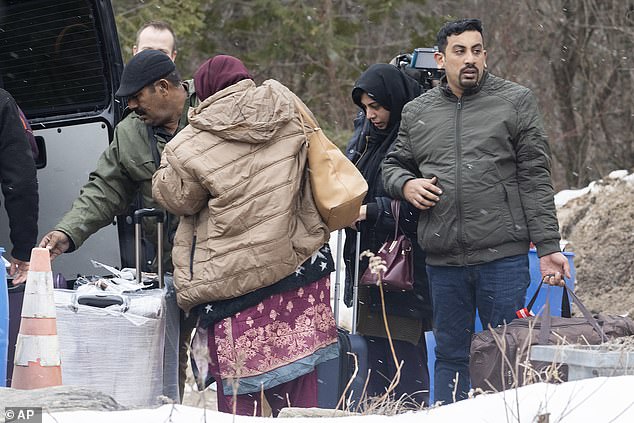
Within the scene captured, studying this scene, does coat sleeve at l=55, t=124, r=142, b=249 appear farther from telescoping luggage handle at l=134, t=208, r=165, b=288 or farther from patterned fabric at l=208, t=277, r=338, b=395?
patterned fabric at l=208, t=277, r=338, b=395

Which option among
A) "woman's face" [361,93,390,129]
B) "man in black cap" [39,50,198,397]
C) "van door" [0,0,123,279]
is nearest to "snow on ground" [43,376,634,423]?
"man in black cap" [39,50,198,397]

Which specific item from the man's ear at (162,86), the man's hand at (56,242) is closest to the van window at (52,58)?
the man's ear at (162,86)

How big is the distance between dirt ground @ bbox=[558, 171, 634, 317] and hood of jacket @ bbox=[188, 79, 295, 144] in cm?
497

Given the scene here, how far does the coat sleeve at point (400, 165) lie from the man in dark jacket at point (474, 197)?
0.01 m

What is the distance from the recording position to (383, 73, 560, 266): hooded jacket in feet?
16.4

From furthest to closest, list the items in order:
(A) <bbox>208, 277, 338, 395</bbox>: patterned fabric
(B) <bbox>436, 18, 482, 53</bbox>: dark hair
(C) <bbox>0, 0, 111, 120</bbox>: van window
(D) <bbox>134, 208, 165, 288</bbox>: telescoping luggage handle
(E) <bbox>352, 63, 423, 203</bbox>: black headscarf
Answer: (C) <bbox>0, 0, 111, 120</bbox>: van window, (E) <bbox>352, 63, 423, 203</bbox>: black headscarf, (B) <bbox>436, 18, 482, 53</bbox>: dark hair, (D) <bbox>134, 208, 165, 288</bbox>: telescoping luggage handle, (A) <bbox>208, 277, 338, 395</bbox>: patterned fabric

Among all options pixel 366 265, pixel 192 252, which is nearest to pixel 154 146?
pixel 192 252

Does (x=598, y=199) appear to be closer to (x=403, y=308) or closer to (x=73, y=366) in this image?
(x=403, y=308)

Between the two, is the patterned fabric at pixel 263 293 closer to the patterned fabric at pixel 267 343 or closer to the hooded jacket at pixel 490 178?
the patterned fabric at pixel 267 343

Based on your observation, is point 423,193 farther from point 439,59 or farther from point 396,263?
point 439,59

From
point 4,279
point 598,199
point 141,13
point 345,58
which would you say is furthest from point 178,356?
point 345,58

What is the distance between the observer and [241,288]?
14.5ft

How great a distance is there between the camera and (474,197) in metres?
5.00

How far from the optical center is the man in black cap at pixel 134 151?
4.86 metres
